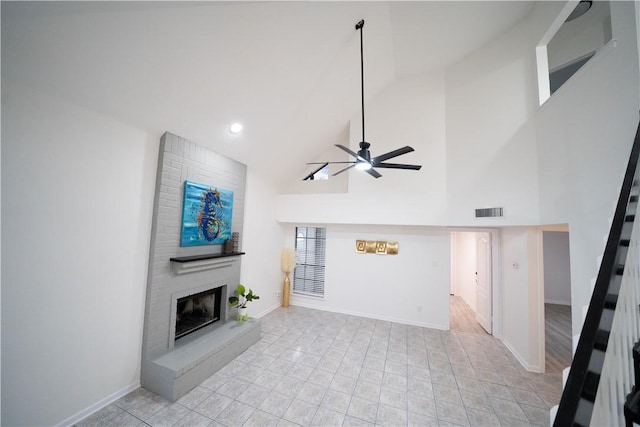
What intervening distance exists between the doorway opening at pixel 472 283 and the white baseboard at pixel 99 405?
554 centimetres

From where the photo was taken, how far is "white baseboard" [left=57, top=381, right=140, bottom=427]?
2.28 m

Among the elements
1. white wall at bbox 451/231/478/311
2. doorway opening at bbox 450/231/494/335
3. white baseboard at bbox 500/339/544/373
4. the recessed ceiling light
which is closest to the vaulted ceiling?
the recessed ceiling light

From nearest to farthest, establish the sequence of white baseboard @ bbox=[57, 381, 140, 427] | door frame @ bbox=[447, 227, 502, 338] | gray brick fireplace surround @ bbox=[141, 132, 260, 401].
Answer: white baseboard @ bbox=[57, 381, 140, 427] < gray brick fireplace surround @ bbox=[141, 132, 260, 401] < door frame @ bbox=[447, 227, 502, 338]

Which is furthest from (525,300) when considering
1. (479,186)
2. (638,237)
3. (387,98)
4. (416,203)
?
(387,98)

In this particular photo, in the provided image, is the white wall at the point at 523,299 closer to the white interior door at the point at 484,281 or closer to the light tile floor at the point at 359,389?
the light tile floor at the point at 359,389

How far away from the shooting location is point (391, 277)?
16.9 ft

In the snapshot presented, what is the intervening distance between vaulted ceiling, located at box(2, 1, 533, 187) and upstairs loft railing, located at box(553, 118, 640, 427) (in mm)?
3374

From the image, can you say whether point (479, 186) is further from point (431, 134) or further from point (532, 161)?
point (431, 134)

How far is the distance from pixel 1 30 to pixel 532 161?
5.86 m

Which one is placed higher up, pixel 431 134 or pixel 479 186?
pixel 431 134

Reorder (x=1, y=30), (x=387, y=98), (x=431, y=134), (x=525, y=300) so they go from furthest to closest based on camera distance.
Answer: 1. (x=387, y=98)
2. (x=431, y=134)
3. (x=525, y=300)
4. (x=1, y=30)

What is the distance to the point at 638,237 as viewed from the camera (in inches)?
46.4

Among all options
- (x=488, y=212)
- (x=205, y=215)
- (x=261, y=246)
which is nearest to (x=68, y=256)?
(x=205, y=215)

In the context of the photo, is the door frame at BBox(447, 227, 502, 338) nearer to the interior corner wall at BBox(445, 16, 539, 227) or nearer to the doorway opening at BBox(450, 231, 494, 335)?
the doorway opening at BBox(450, 231, 494, 335)
